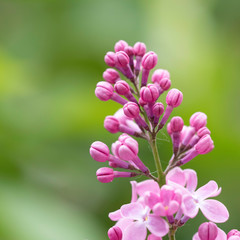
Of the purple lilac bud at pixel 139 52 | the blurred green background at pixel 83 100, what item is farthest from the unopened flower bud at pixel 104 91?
the blurred green background at pixel 83 100

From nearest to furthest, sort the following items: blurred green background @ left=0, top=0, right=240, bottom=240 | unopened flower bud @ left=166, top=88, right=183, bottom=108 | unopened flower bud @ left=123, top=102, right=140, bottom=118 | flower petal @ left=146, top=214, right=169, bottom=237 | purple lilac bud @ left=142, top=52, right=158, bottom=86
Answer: flower petal @ left=146, top=214, right=169, bottom=237
unopened flower bud @ left=123, top=102, right=140, bottom=118
unopened flower bud @ left=166, top=88, right=183, bottom=108
purple lilac bud @ left=142, top=52, right=158, bottom=86
blurred green background @ left=0, top=0, right=240, bottom=240

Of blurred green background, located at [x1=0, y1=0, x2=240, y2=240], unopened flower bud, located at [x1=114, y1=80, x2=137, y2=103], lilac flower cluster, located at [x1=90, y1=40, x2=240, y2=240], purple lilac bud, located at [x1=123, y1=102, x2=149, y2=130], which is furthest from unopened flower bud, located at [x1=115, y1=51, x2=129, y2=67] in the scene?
blurred green background, located at [x1=0, y1=0, x2=240, y2=240]

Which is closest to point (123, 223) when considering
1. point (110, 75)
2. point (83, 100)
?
point (110, 75)

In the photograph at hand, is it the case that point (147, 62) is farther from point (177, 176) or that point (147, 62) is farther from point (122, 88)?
point (177, 176)

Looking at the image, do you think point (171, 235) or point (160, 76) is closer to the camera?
point (171, 235)

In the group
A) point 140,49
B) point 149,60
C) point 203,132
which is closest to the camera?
point 203,132

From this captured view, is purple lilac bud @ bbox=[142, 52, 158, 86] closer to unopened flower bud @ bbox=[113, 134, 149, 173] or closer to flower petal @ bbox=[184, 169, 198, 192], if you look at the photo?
unopened flower bud @ bbox=[113, 134, 149, 173]
